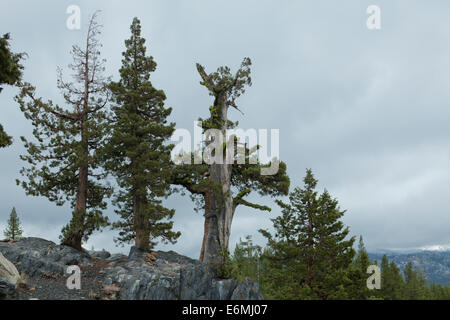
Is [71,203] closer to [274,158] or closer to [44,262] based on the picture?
[44,262]

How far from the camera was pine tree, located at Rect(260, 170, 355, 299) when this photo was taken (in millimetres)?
21392

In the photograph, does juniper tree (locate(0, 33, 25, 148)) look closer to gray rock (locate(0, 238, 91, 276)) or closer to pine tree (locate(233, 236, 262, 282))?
gray rock (locate(0, 238, 91, 276))

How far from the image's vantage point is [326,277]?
2122 cm

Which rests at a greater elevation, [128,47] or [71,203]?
[128,47]

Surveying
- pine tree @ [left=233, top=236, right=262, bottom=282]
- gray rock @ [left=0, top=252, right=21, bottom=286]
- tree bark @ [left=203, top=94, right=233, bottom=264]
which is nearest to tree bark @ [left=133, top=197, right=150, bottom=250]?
tree bark @ [left=203, top=94, right=233, bottom=264]

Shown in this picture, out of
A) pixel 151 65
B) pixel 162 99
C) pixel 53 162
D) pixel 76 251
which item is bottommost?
pixel 76 251

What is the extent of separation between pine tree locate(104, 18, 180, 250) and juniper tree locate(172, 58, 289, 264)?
7.24 ft

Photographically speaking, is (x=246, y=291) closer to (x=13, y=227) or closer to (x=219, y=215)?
(x=219, y=215)

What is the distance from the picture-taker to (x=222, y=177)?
21406 millimetres

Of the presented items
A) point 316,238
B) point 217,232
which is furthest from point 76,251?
point 316,238

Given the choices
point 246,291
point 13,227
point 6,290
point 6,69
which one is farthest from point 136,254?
point 13,227

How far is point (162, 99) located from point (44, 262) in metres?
13.1

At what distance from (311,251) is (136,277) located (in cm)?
1176

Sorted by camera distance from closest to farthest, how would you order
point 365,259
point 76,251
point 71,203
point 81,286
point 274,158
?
point 81,286 → point 76,251 → point 71,203 → point 274,158 → point 365,259
